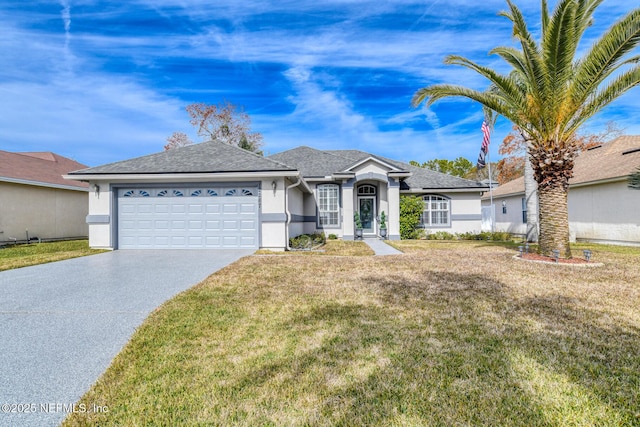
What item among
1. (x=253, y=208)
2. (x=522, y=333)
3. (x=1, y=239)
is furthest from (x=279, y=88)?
(x=522, y=333)

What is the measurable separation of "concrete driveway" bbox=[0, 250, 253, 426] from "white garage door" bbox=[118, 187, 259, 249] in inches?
121

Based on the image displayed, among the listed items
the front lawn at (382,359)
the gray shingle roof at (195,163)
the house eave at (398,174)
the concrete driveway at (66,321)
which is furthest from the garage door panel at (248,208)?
the house eave at (398,174)

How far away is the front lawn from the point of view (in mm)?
2422

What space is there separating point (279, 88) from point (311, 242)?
12744 mm

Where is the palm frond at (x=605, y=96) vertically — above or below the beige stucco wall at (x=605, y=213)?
above

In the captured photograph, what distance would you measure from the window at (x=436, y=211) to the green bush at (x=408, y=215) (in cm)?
115

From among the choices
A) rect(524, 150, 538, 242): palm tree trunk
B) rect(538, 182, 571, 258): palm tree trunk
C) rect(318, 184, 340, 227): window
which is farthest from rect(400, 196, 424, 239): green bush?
rect(538, 182, 571, 258): palm tree trunk

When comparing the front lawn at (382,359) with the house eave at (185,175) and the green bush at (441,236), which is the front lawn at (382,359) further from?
the green bush at (441,236)

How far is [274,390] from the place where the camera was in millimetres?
2713

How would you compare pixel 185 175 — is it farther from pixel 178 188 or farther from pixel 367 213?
pixel 367 213

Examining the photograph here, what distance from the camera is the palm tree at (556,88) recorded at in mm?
8094

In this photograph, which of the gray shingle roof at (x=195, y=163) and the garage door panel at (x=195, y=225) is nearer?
the gray shingle roof at (x=195, y=163)

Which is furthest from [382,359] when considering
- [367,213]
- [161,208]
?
[367,213]

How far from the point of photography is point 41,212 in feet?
53.0
